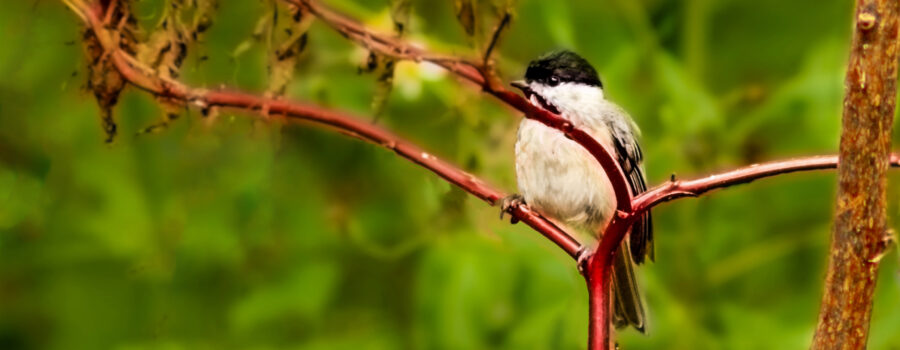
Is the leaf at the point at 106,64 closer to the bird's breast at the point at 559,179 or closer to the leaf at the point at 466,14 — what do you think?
the leaf at the point at 466,14

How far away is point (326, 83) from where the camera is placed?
146cm

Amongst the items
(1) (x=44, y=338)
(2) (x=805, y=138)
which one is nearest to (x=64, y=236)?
(1) (x=44, y=338)

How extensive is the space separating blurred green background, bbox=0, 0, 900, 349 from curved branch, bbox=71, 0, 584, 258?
0.50 m

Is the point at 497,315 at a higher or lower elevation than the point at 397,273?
lower

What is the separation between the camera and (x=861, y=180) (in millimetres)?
438

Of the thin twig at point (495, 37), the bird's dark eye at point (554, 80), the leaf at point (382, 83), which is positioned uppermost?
the bird's dark eye at point (554, 80)

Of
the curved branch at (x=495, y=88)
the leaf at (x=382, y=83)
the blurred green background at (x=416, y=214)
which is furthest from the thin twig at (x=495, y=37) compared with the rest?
the blurred green background at (x=416, y=214)

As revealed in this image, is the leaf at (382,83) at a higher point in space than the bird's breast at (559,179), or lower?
lower

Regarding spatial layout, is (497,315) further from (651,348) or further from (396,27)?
(396,27)

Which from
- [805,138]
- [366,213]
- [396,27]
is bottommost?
[396,27]

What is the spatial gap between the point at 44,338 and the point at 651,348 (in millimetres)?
1218

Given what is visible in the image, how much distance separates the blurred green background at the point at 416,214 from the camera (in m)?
1.46

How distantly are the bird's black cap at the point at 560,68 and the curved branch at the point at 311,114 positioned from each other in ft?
0.63

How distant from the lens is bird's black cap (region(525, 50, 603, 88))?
2.58ft
